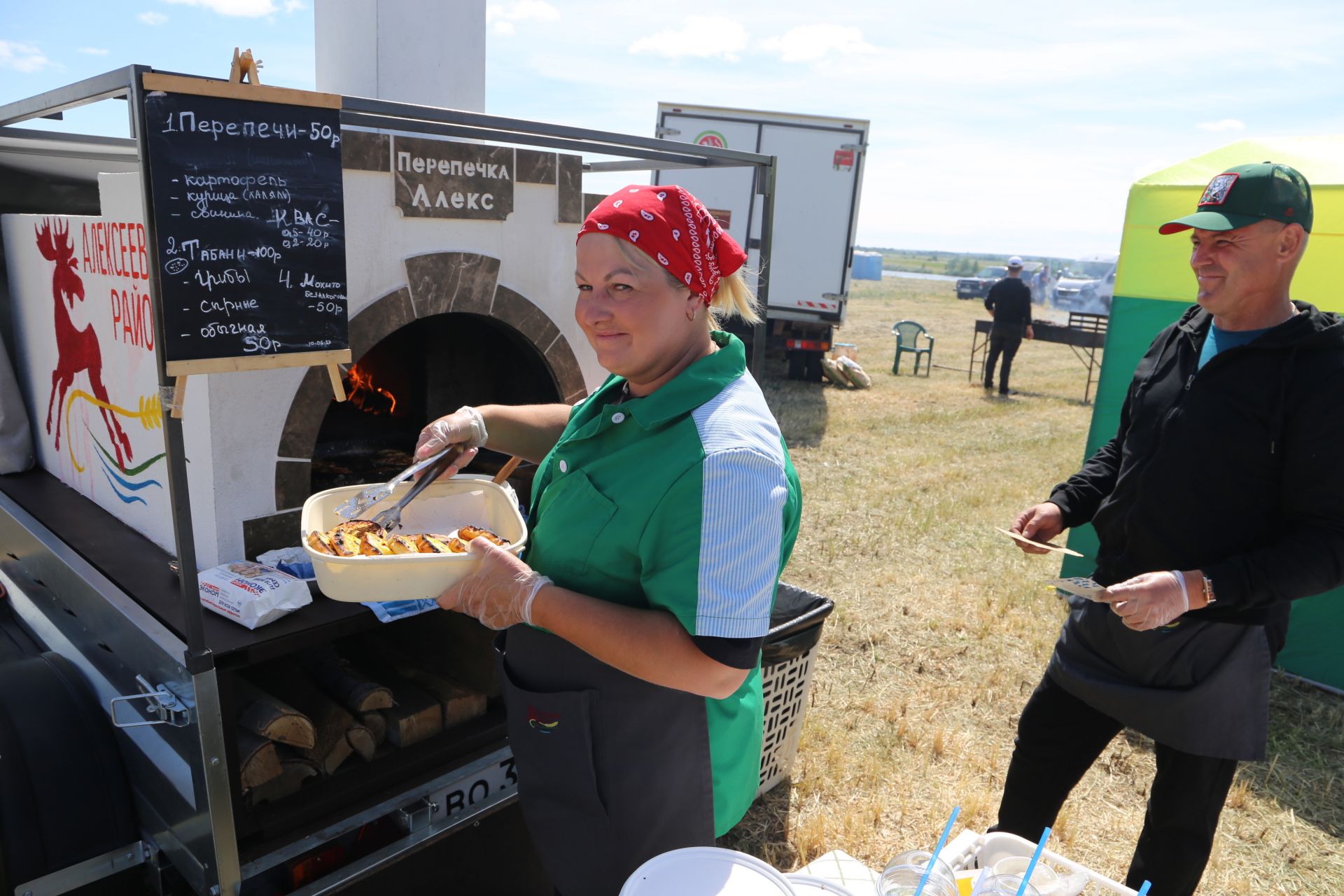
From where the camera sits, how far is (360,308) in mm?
2754

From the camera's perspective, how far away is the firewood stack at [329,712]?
2.56 m

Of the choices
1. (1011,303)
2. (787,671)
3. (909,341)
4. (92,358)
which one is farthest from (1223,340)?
(909,341)

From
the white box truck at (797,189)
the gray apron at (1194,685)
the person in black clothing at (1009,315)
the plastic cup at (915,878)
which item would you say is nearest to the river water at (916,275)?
the person in black clothing at (1009,315)

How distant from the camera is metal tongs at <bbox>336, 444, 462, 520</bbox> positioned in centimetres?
226

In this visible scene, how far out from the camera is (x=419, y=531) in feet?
7.91

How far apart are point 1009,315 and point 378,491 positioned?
12442mm

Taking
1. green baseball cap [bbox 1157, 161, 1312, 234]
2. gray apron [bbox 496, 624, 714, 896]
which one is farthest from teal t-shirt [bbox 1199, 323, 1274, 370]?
gray apron [bbox 496, 624, 714, 896]

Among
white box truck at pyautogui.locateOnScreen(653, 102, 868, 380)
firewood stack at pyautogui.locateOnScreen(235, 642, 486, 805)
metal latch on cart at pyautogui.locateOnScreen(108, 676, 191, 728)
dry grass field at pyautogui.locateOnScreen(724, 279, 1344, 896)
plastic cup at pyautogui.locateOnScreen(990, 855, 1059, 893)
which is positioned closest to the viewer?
plastic cup at pyautogui.locateOnScreen(990, 855, 1059, 893)

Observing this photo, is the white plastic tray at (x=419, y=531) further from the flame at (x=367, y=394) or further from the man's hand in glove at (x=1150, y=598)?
the man's hand in glove at (x=1150, y=598)

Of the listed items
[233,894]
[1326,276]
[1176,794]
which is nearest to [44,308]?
[233,894]

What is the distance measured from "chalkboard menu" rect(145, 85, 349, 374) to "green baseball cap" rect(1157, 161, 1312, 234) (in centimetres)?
223

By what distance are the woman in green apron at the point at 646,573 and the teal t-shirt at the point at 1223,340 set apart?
52.1 inches

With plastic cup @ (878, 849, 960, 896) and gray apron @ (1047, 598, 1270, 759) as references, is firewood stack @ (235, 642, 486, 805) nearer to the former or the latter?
plastic cup @ (878, 849, 960, 896)

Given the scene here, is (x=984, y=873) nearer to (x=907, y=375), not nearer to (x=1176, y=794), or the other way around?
(x=1176, y=794)
